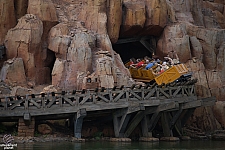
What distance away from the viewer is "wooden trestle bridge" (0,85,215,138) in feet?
72.6

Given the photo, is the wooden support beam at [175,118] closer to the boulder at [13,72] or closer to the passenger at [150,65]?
the passenger at [150,65]

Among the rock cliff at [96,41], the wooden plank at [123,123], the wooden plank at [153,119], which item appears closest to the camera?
the wooden plank at [123,123]

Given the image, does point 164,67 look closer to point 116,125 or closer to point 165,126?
point 165,126

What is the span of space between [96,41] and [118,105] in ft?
19.0

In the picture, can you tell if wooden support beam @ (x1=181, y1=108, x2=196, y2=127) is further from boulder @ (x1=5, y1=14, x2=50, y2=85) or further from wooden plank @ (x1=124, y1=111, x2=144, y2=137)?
boulder @ (x1=5, y1=14, x2=50, y2=85)

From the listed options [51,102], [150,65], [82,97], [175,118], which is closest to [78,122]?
[82,97]

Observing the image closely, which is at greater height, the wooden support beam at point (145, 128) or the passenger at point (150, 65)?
the passenger at point (150, 65)

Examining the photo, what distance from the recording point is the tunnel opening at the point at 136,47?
108 feet

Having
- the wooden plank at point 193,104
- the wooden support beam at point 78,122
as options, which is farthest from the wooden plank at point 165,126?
the wooden support beam at point 78,122

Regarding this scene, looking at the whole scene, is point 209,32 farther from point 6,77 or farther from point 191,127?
point 6,77

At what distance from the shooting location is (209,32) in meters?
32.5

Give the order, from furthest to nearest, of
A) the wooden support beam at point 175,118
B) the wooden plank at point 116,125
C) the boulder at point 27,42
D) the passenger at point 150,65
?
the passenger at point 150,65 < the boulder at point 27,42 < the wooden support beam at point 175,118 < the wooden plank at point 116,125

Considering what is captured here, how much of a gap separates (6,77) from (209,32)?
1475cm

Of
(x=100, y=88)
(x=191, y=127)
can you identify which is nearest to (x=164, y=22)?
(x=191, y=127)
